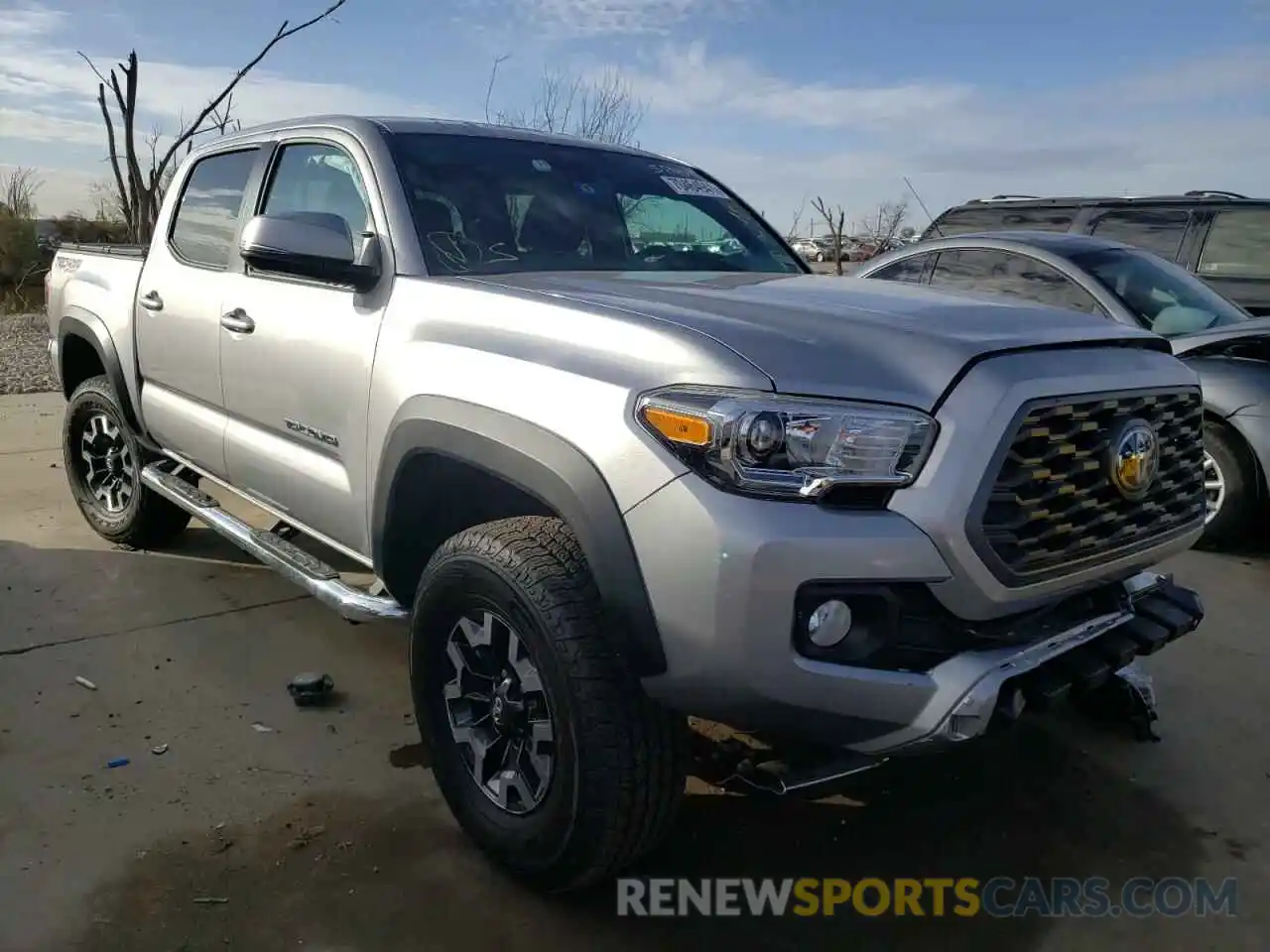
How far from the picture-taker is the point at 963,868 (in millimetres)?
2793

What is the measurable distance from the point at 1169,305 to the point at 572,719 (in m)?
5.09

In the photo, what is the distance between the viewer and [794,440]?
82.7 inches

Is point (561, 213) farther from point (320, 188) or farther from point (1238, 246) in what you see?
point (1238, 246)

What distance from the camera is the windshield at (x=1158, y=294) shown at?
5840mm

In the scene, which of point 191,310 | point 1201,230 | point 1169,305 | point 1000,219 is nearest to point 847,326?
point 191,310

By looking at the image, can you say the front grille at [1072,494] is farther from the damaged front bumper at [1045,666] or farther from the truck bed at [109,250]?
the truck bed at [109,250]

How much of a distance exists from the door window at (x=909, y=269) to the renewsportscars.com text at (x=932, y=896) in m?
4.62

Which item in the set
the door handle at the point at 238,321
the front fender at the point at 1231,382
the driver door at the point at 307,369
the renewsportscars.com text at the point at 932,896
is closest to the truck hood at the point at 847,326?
the driver door at the point at 307,369

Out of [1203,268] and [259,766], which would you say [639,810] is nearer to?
[259,766]

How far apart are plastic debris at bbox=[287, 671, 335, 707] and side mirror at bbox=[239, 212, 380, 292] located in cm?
147

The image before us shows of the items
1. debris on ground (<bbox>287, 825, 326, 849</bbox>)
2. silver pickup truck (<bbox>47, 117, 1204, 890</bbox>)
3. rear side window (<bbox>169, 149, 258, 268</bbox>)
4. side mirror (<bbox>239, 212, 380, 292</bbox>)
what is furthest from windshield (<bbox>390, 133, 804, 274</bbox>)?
debris on ground (<bbox>287, 825, 326, 849</bbox>)

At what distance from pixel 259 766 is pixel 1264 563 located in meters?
5.03

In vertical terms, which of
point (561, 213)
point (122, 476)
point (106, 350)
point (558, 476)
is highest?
point (561, 213)

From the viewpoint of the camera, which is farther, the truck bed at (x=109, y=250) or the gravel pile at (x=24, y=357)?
the gravel pile at (x=24, y=357)
